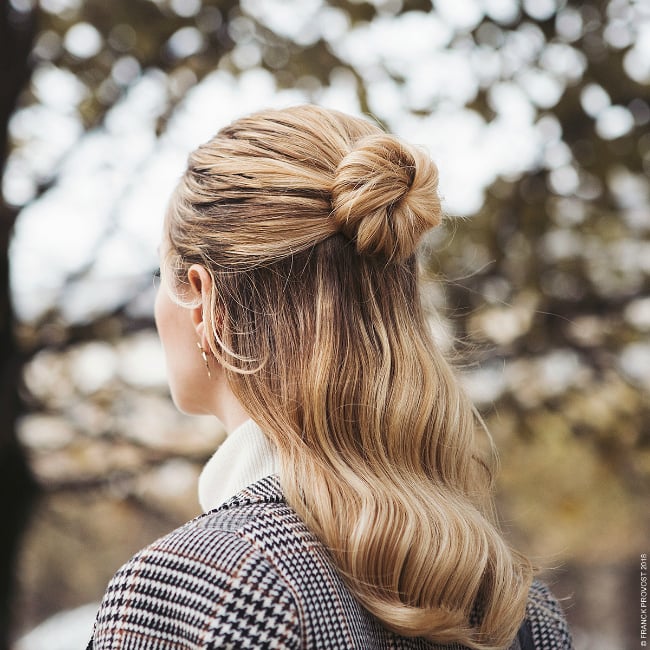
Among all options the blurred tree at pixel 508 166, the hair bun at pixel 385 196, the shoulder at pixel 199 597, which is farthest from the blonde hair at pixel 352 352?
the blurred tree at pixel 508 166

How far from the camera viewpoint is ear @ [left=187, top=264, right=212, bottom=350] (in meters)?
1.39

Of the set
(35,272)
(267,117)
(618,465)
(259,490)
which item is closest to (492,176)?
(618,465)

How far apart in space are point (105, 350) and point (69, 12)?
62.3 inches

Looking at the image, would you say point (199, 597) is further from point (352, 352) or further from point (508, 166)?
point (508, 166)

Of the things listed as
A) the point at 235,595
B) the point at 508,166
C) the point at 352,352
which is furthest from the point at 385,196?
the point at 508,166

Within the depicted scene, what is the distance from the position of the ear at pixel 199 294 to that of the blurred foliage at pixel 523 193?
222 centimetres

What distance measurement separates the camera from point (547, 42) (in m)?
3.55

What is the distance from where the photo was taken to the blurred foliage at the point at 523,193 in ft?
11.5

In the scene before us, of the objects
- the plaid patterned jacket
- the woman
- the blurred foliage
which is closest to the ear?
the woman

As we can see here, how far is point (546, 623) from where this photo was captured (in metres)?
1.52

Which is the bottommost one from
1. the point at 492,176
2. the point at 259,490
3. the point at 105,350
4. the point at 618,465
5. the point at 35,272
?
the point at 618,465

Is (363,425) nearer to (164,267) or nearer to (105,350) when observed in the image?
(164,267)

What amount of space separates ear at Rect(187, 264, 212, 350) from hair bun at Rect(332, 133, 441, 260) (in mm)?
233

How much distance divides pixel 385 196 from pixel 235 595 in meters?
0.64
